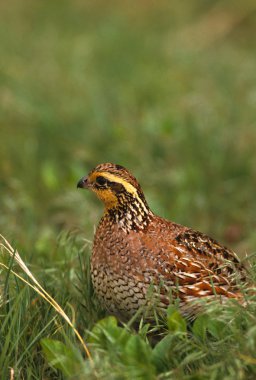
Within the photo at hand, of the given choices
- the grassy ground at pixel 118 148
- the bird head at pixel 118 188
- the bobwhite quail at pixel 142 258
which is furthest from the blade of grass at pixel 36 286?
the bird head at pixel 118 188

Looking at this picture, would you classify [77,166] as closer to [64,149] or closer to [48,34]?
[64,149]

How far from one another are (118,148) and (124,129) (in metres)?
0.27

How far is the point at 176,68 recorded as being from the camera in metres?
10.1

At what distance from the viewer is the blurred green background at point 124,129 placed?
643 cm

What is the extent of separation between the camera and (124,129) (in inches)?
291

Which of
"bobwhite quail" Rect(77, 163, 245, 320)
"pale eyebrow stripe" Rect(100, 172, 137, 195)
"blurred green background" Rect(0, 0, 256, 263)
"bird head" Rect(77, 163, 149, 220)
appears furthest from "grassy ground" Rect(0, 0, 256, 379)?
"pale eyebrow stripe" Rect(100, 172, 137, 195)

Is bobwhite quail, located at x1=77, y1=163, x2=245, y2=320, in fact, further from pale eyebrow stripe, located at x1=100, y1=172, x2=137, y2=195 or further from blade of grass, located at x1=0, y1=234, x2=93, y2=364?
blade of grass, located at x1=0, y1=234, x2=93, y2=364

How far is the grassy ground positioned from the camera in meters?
3.43

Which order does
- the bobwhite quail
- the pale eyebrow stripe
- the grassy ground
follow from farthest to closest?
the pale eyebrow stripe < the bobwhite quail < the grassy ground

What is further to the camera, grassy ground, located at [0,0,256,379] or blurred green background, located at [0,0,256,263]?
blurred green background, located at [0,0,256,263]

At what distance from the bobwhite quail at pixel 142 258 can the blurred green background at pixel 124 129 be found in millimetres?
552

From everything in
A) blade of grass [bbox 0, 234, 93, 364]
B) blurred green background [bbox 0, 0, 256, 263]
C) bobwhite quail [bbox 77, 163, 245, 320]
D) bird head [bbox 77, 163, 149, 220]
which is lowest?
blade of grass [bbox 0, 234, 93, 364]

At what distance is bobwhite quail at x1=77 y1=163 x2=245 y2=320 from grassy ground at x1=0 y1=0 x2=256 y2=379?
0.27 meters

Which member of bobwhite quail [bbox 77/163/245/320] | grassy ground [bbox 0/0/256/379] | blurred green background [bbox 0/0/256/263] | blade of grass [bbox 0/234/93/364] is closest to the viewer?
grassy ground [bbox 0/0/256/379]
